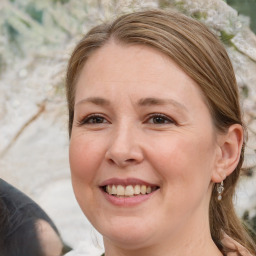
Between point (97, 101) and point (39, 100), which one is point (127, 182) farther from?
point (39, 100)

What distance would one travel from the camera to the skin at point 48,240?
3.02m

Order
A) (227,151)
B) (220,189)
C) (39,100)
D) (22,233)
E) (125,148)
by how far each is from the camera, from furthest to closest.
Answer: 1. (39,100)
2. (22,233)
3. (220,189)
4. (227,151)
5. (125,148)

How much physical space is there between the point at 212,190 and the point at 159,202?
37 cm

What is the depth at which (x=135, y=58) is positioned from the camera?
1390 mm

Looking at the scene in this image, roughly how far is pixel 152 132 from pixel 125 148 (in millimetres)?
94

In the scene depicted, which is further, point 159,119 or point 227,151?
point 227,151

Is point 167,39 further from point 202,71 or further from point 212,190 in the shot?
point 212,190

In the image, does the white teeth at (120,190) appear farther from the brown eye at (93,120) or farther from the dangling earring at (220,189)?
the dangling earring at (220,189)

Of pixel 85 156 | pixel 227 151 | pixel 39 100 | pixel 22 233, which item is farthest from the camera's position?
pixel 39 100

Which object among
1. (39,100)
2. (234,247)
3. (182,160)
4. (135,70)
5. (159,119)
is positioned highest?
(39,100)

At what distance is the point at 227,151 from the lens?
5.06 feet

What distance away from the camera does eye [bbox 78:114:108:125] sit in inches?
56.3

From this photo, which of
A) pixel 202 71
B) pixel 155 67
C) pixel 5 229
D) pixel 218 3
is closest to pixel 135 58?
pixel 155 67

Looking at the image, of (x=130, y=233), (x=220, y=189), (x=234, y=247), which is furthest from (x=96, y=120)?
(x=234, y=247)
